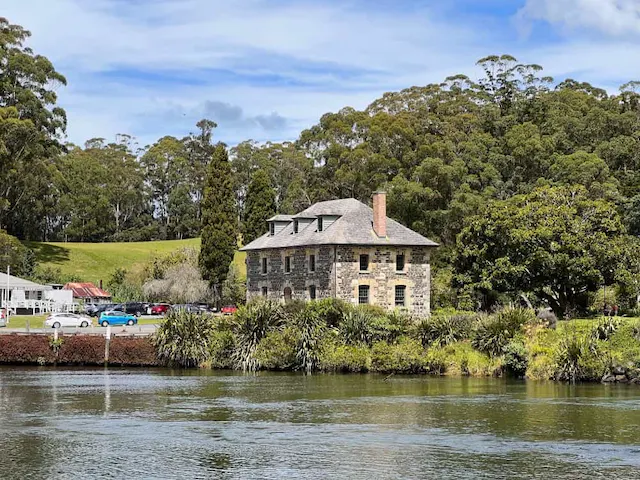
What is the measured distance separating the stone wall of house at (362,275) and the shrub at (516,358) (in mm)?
18066

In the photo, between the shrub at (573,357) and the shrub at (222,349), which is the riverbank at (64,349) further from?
the shrub at (573,357)

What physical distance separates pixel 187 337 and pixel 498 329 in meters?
18.3

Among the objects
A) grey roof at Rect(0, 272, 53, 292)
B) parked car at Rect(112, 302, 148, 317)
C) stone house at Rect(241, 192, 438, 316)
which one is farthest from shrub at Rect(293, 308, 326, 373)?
grey roof at Rect(0, 272, 53, 292)

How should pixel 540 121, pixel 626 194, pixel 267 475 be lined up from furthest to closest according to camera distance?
pixel 540 121
pixel 626 194
pixel 267 475

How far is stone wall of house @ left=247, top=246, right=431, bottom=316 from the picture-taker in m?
70.6

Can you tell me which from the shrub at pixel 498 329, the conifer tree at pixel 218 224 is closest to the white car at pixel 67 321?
the conifer tree at pixel 218 224

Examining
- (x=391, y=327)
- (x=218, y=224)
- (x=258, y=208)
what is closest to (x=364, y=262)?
(x=391, y=327)

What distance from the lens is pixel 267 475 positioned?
28.4 m

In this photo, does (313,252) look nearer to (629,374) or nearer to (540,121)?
(629,374)

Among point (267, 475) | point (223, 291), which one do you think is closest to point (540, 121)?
point (223, 291)

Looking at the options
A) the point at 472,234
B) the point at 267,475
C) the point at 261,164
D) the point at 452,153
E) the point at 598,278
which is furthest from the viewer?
the point at 261,164

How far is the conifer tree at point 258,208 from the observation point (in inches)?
3920

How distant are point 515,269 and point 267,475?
3919 cm

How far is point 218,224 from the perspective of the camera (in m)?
88.7
